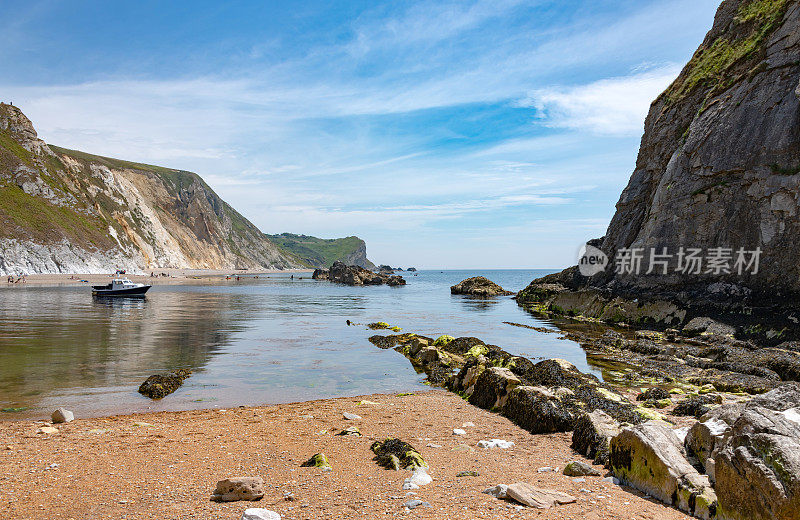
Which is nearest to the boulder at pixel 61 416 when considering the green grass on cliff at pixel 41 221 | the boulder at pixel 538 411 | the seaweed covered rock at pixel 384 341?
the boulder at pixel 538 411

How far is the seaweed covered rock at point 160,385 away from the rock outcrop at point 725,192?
30.5 meters

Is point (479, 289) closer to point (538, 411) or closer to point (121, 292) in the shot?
point (121, 292)

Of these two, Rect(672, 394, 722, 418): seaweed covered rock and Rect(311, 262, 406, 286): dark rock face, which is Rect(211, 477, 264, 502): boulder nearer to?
Rect(672, 394, 722, 418): seaweed covered rock

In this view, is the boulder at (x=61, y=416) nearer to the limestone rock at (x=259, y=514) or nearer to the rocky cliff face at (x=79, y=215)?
the limestone rock at (x=259, y=514)

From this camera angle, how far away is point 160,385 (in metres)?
14.4

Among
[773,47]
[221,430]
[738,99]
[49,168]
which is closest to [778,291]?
[738,99]

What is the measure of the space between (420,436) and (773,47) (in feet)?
127

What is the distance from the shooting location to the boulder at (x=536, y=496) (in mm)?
6238

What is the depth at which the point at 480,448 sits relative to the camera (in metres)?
9.56

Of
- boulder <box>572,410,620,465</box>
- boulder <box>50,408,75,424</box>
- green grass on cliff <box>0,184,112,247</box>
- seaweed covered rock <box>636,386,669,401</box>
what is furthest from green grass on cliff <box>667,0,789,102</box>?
green grass on cliff <box>0,184,112,247</box>

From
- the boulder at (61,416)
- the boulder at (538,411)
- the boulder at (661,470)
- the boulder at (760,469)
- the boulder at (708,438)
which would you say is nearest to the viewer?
the boulder at (760,469)

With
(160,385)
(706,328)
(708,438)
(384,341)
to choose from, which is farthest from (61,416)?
(706,328)

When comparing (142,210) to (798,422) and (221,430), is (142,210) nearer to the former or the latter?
(221,430)

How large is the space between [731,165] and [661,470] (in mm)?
32809
